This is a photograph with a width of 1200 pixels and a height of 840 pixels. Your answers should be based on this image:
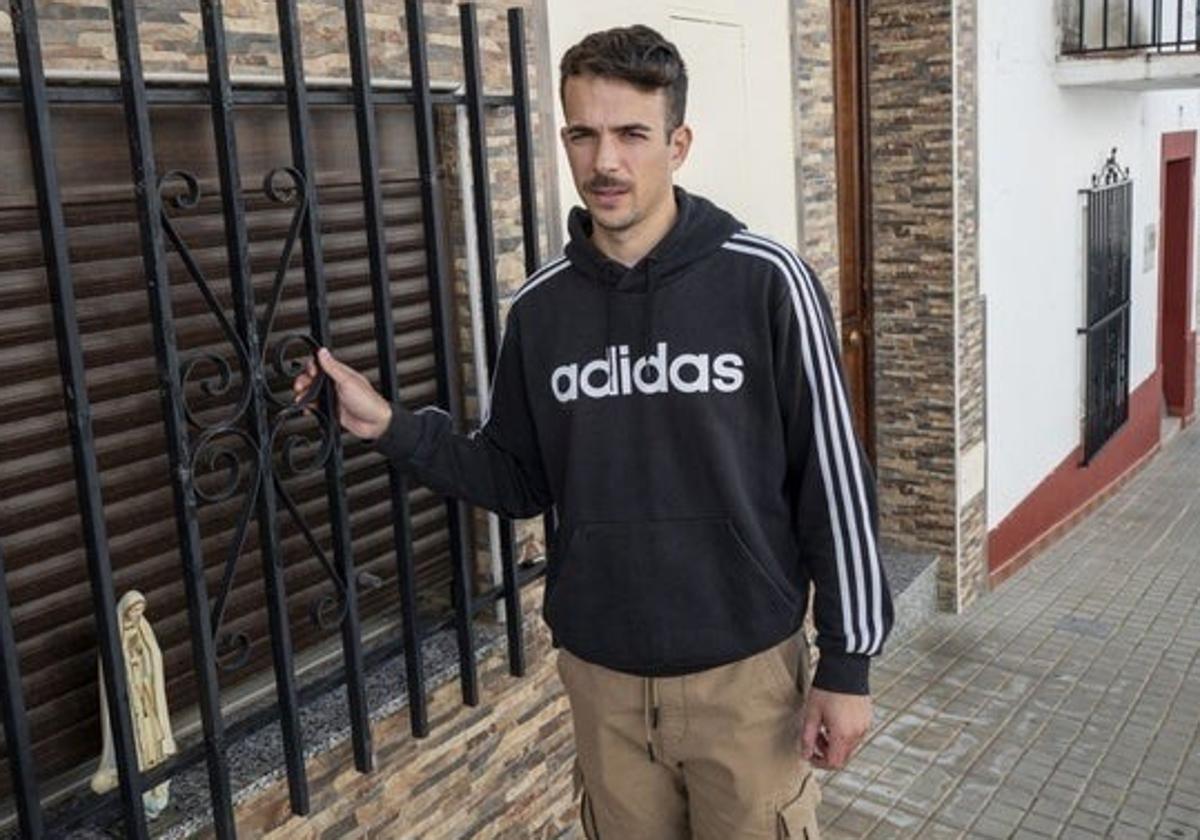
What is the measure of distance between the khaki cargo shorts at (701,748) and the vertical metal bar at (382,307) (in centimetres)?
57

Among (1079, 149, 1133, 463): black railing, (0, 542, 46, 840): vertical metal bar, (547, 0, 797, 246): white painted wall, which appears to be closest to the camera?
(0, 542, 46, 840): vertical metal bar

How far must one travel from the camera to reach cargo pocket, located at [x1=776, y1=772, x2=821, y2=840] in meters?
2.62

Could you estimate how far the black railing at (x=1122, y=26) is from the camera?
8.43m

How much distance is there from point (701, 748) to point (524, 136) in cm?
173

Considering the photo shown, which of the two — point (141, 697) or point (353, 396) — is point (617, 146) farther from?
point (141, 697)

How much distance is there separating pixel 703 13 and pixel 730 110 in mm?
415

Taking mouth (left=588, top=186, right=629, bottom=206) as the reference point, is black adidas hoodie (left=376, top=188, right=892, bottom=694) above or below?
below

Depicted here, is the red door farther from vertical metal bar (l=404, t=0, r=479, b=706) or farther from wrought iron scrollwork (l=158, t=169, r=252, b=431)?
wrought iron scrollwork (l=158, t=169, r=252, b=431)

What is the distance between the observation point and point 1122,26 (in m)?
9.60

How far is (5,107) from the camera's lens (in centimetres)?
256

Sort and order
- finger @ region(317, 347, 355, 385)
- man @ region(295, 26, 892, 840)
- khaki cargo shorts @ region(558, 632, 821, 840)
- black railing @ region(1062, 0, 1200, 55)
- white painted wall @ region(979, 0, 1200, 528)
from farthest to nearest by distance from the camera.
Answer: black railing @ region(1062, 0, 1200, 55) → white painted wall @ region(979, 0, 1200, 528) → finger @ region(317, 347, 355, 385) → khaki cargo shorts @ region(558, 632, 821, 840) → man @ region(295, 26, 892, 840)

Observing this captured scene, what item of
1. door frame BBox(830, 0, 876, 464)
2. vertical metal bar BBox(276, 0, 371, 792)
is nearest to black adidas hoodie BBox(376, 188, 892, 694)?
vertical metal bar BBox(276, 0, 371, 792)

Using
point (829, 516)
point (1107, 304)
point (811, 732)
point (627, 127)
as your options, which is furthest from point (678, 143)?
point (1107, 304)

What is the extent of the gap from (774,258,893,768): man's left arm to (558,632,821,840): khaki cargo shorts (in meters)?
0.09
